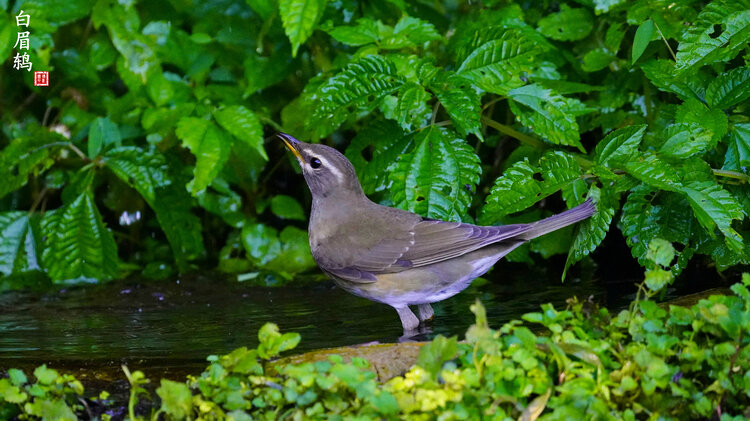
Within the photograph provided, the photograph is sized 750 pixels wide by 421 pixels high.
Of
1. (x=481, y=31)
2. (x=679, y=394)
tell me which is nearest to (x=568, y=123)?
(x=481, y=31)

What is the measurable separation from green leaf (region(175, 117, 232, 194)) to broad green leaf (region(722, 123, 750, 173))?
3.14 m

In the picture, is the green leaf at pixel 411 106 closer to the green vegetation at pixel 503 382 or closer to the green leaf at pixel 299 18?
the green leaf at pixel 299 18

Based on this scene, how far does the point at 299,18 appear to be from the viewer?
19.2ft

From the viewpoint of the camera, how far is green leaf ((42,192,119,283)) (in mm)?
6766

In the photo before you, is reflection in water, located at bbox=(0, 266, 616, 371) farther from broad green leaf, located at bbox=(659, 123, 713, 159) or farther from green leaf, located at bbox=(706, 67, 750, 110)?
green leaf, located at bbox=(706, 67, 750, 110)

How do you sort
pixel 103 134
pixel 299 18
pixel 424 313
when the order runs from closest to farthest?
pixel 424 313
pixel 299 18
pixel 103 134

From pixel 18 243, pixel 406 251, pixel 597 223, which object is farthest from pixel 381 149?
pixel 18 243

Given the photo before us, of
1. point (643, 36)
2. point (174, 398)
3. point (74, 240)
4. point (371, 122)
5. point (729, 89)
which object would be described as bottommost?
point (74, 240)

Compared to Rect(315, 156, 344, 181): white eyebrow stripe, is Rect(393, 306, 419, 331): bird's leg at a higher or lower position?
lower

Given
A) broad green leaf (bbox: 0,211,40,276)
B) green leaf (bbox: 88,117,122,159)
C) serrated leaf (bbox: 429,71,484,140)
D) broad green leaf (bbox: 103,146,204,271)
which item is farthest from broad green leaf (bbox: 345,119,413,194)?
broad green leaf (bbox: 0,211,40,276)

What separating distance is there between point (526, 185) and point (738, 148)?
121 cm

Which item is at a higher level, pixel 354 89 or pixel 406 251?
pixel 354 89

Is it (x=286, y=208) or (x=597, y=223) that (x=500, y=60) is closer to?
(x=597, y=223)

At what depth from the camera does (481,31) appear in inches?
226
